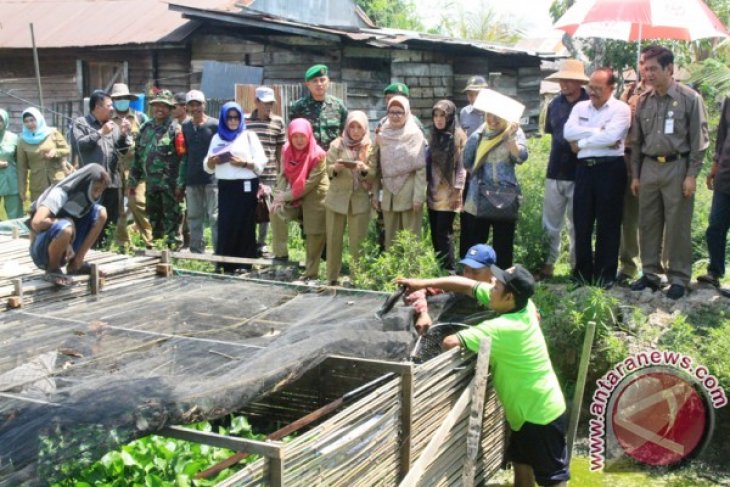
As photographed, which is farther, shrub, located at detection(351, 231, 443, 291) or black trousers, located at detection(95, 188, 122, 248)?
black trousers, located at detection(95, 188, 122, 248)

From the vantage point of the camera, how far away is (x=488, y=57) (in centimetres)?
1268

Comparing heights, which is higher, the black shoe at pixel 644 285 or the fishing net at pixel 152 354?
the fishing net at pixel 152 354

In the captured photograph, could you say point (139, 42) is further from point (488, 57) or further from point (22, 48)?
point (488, 57)

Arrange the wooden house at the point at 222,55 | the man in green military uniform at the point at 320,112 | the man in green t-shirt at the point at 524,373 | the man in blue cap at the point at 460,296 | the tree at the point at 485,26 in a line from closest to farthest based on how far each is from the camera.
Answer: the man in green t-shirt at the point at 524,373 → the man in blue cap at the point at 460,296 → the man in green military uniform at the point at 320,112 → the wooden house at the point at 222,55 → the tree at the point at 485,26

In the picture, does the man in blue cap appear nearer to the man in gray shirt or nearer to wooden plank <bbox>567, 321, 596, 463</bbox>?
wooden plank <bbox>567, 321, 596, 463</bbox>

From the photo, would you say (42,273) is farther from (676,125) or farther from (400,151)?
(676,125)

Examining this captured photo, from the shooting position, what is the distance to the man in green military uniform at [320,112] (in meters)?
7.54

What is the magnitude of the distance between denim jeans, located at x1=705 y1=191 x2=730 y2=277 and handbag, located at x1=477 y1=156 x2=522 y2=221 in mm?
1438

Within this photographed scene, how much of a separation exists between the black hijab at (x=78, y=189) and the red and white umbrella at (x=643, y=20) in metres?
3.79

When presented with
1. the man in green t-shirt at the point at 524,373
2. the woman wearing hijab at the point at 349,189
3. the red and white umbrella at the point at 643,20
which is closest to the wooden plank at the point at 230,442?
the man in green t-shirt at the point at 524,373

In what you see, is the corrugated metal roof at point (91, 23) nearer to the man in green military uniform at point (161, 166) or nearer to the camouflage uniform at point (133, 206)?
the camouflage uniform at point (133, 206)

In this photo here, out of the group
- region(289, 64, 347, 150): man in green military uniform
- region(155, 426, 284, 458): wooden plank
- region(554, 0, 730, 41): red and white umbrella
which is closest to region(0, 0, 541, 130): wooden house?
region(289, 64, 347, 150): man in green military uniform

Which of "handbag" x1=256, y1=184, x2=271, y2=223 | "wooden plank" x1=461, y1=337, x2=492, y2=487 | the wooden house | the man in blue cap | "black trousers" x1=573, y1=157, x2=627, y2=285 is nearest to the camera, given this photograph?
"wooden plank" x1=461, y1=337, x2=492, y2=487

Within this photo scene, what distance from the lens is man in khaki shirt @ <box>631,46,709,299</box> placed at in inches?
238
